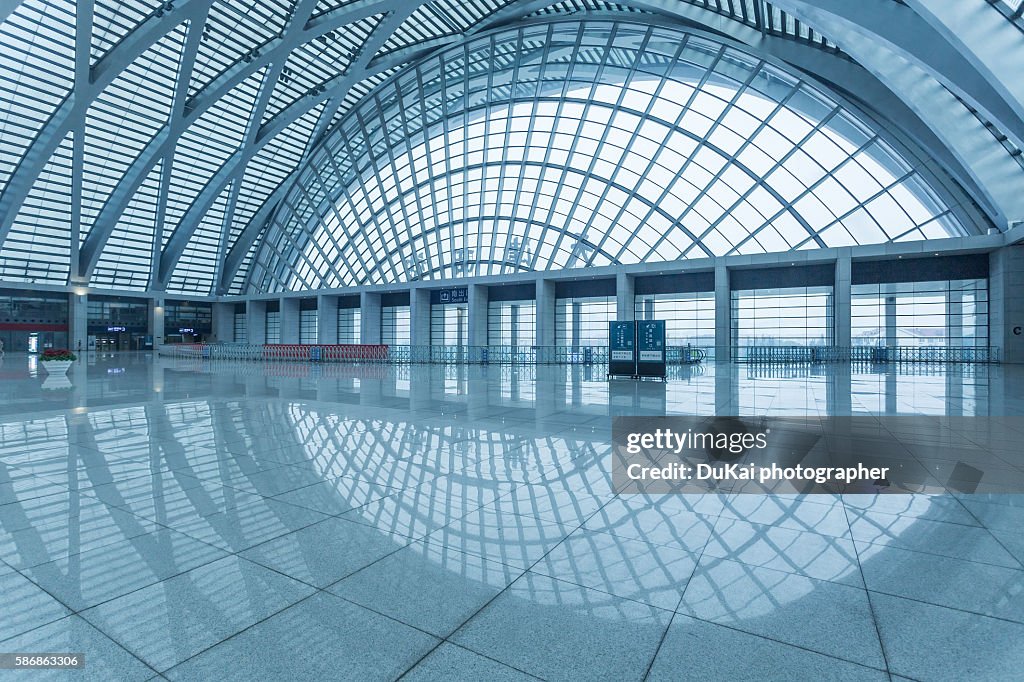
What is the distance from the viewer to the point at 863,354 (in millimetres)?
28219

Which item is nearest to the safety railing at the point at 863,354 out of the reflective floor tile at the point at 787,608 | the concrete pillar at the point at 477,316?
the concrete pillar at the point at 477,316

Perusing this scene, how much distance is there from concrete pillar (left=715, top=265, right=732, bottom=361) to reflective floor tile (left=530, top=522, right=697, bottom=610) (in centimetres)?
2693

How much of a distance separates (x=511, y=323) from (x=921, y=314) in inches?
936

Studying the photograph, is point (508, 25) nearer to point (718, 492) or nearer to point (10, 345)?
point (718, 492)

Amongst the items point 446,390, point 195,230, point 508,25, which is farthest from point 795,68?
point 195,230

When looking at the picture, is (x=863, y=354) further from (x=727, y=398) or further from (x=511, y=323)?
(x=727, y=398)

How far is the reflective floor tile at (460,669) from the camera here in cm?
200

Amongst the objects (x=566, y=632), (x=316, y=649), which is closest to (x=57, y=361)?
(x=316, y=649)

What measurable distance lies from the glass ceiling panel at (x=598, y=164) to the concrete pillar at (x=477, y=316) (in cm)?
560

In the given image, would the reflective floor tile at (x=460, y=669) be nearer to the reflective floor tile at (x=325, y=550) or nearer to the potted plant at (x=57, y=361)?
the reflective floor tile at (x=325, y=550)

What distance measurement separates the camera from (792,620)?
2.39m

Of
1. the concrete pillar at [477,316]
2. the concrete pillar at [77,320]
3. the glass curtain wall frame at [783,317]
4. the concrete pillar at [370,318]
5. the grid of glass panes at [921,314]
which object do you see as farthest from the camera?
the concrete pillar at [77,320]

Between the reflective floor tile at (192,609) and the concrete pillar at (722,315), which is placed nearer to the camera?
the reflective floor tile at (192,609)

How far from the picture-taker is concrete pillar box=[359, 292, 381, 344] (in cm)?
4169
